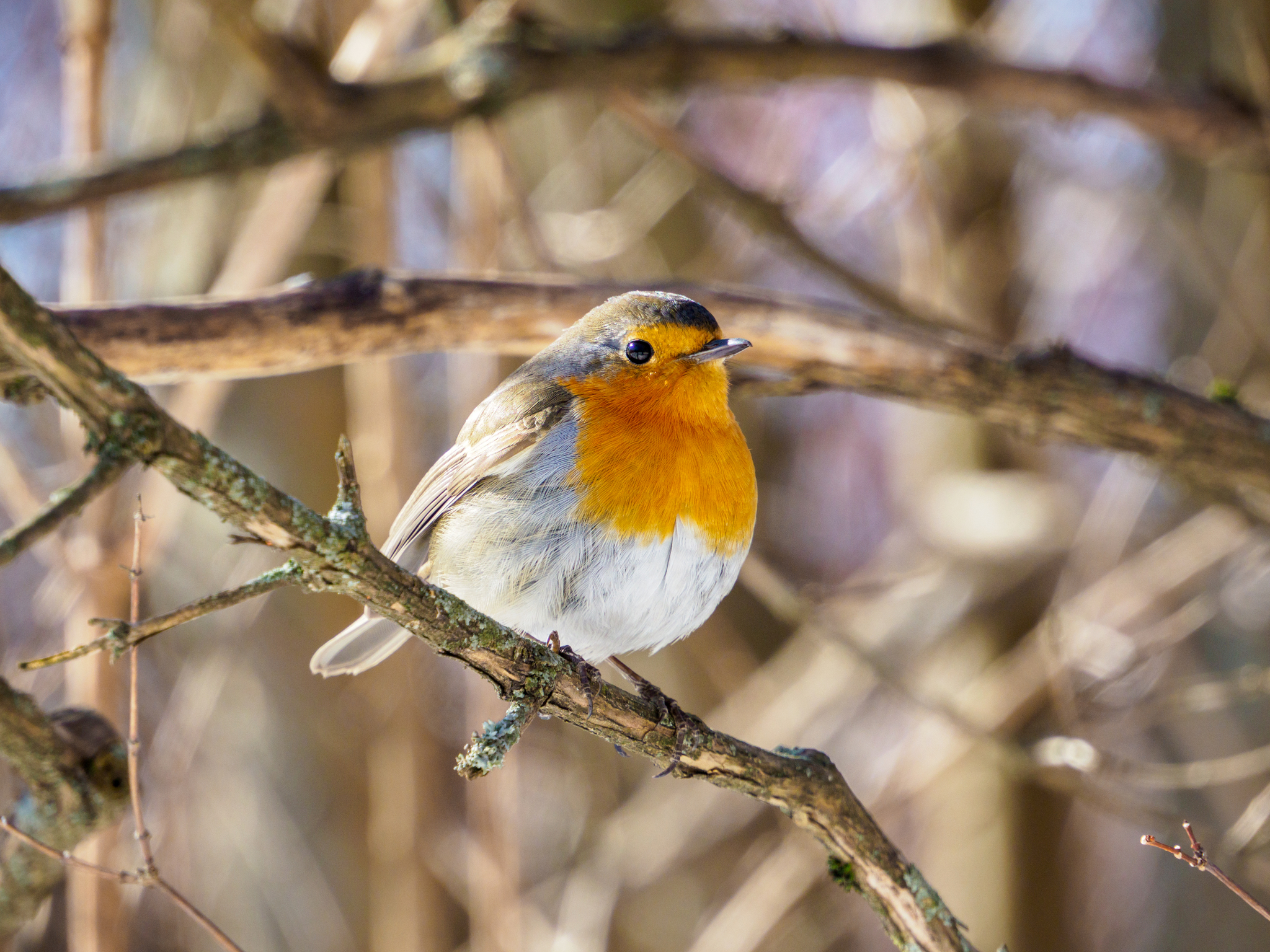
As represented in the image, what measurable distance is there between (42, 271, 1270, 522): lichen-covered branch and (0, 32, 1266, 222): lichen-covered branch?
103 cm

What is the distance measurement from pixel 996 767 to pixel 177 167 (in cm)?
463

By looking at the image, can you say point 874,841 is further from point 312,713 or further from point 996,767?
point 312,713

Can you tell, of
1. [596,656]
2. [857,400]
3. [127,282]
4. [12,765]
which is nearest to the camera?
[12,765]

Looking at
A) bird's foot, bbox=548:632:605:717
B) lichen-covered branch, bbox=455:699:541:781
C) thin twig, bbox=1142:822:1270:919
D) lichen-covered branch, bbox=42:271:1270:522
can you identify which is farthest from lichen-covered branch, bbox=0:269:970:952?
lichen-covered branch, bbox=42:271:1270:522

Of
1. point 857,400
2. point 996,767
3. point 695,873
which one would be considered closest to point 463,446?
point 996,767

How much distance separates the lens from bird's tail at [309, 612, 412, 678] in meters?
2.69

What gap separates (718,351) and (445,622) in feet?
4.10

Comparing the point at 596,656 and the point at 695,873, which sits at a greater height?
the point at 596,656

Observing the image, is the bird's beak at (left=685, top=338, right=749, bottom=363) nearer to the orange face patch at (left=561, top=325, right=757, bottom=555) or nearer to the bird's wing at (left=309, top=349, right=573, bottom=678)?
the orange face patch at (left=561, top=325, right=757, bottom=555)

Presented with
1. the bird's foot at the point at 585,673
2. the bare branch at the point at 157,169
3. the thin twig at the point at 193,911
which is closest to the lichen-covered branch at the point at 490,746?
the bird's foot at the point at 585,673

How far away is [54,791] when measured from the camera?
2277 millimetres

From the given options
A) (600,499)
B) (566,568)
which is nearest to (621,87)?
(600,499)

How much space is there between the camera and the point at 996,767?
17.9ft

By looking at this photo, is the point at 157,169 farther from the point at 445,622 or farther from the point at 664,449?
the point at 445,622
